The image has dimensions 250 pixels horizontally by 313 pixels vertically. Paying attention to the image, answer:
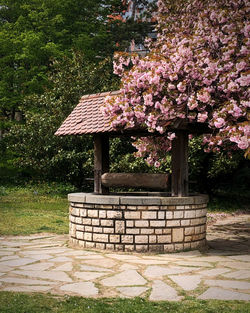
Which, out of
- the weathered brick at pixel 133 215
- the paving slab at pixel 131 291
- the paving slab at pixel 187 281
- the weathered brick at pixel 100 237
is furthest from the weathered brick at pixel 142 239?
the paving slab at pixel 131 291

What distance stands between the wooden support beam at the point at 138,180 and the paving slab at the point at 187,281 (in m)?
2.72

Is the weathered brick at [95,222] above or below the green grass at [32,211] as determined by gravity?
above

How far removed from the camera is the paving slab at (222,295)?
5.69m

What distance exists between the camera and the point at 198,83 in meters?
8.71

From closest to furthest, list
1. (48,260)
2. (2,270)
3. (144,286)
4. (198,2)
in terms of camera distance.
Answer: (144,286)
(2,270)
(48,260)
(198,2)

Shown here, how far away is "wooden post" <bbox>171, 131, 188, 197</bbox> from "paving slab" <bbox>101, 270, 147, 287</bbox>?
2.52 m

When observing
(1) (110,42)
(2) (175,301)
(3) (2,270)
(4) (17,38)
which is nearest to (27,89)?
(4) (17,38)

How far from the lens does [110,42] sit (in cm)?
2612

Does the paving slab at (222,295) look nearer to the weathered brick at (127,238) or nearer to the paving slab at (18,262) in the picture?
the weathered brick at (127,238)

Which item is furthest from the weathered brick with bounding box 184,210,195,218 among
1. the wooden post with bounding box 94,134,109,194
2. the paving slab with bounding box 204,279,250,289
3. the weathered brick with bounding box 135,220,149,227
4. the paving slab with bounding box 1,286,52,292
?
the paving slab with bounding box 1,286,52,292

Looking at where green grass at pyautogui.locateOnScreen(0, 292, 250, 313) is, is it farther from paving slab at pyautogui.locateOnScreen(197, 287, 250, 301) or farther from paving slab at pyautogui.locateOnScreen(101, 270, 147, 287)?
paving slab at pyautogui.locateOnScreen(101, 270, 147, 287)

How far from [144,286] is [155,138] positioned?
5629mm

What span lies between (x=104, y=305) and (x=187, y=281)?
1.68m

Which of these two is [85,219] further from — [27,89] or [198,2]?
[27,89]
